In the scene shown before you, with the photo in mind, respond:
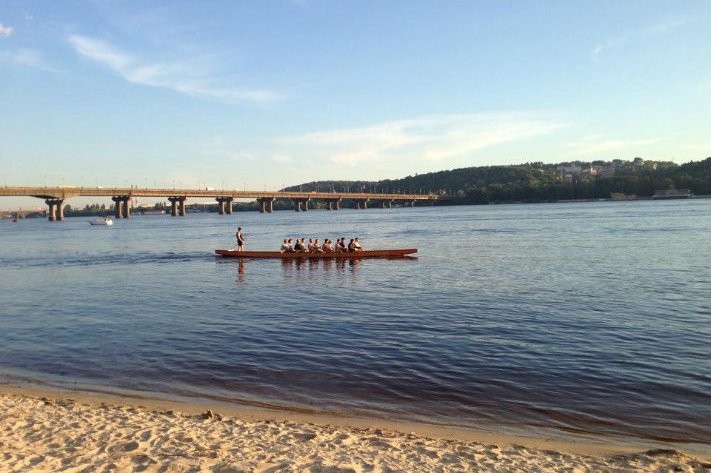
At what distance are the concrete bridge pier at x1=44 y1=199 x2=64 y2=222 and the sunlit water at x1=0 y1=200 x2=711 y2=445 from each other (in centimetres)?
12941

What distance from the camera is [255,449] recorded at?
884 centimetres

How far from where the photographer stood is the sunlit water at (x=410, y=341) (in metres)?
11.8

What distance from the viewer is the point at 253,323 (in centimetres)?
2017

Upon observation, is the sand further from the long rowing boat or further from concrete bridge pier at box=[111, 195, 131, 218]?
concrete bridge pier at box=[111, 195, 131, 218]

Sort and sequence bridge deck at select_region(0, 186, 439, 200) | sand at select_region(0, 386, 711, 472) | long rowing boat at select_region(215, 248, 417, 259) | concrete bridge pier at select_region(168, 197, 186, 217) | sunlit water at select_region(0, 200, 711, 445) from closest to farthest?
sand at select_region(0, 386, 711, 472), sunlit water at select_region(0, 200, 711, 445), long rowing boat at select_region(215, 248, 417, 259), bridge deck at select_region(0, 186, 439, 200), concrete bridge pier at select_region(168, 197, 186, 217)

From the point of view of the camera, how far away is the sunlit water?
1178cm

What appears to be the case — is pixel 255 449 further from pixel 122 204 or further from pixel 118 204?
pixel 122 204

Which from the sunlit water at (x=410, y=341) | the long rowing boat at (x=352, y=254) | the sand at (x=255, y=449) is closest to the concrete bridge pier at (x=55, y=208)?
the long rowing boat at (x=352, y=254)

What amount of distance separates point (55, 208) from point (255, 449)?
17011 cm

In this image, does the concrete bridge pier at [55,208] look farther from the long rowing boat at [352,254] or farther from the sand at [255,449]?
the sand at [255,449]

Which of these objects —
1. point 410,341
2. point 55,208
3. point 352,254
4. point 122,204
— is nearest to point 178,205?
point 122,204

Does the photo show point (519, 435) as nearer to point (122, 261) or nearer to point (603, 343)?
point (603, 343)

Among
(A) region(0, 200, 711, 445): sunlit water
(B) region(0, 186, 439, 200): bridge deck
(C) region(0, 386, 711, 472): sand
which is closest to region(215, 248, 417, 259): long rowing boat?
→ (A) region(0, 200, 711, 445): sunlit water

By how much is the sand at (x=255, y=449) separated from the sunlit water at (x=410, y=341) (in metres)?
1.52
